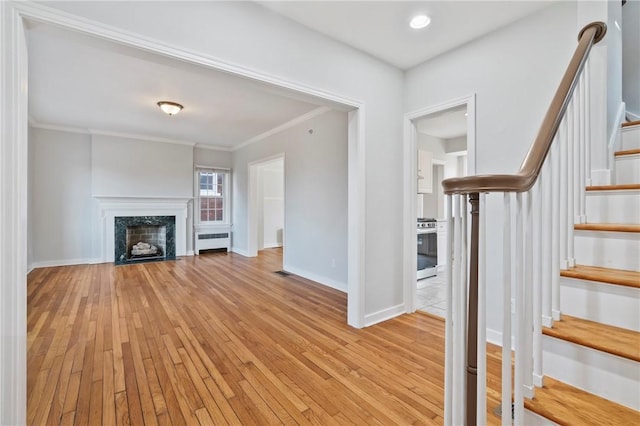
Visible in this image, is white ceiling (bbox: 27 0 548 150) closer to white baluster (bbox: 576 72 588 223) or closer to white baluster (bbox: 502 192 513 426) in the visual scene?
white baluster (bbox: 576 72 588 223)

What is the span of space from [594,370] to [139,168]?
24.2 feet

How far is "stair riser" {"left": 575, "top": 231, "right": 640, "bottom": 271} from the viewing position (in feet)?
4.50

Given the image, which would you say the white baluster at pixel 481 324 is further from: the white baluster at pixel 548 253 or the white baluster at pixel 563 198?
the white baluster at pixel 563 198

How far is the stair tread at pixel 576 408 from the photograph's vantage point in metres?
0.98

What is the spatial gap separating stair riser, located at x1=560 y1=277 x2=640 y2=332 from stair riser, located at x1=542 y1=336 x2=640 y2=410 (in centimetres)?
28

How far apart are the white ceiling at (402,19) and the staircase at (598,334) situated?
168 centimetres

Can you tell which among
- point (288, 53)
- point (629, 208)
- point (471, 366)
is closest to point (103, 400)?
point (471, 366)

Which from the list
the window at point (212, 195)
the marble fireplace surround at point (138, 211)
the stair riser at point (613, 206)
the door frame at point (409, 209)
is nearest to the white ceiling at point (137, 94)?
the door frame at point (409, 209)

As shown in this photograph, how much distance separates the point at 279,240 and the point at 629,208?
780 cm

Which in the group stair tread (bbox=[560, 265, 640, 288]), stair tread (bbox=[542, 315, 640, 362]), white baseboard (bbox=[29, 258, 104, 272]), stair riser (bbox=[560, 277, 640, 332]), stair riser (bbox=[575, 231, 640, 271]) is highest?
stair riser (bbox=[575, 231, 640, 271])

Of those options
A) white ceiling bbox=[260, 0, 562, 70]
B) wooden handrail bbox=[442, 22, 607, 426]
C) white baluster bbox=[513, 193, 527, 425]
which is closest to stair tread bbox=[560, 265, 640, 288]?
white baluster bbox=[513, 193, 527, 425]

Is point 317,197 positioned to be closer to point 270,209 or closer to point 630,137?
point 630,137

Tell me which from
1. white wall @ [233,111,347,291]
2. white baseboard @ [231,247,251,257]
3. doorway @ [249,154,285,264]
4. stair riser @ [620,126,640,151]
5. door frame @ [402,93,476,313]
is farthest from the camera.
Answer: doorway @ [249,154,285,264]

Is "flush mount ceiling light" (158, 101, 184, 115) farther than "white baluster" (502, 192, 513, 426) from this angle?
Yes
